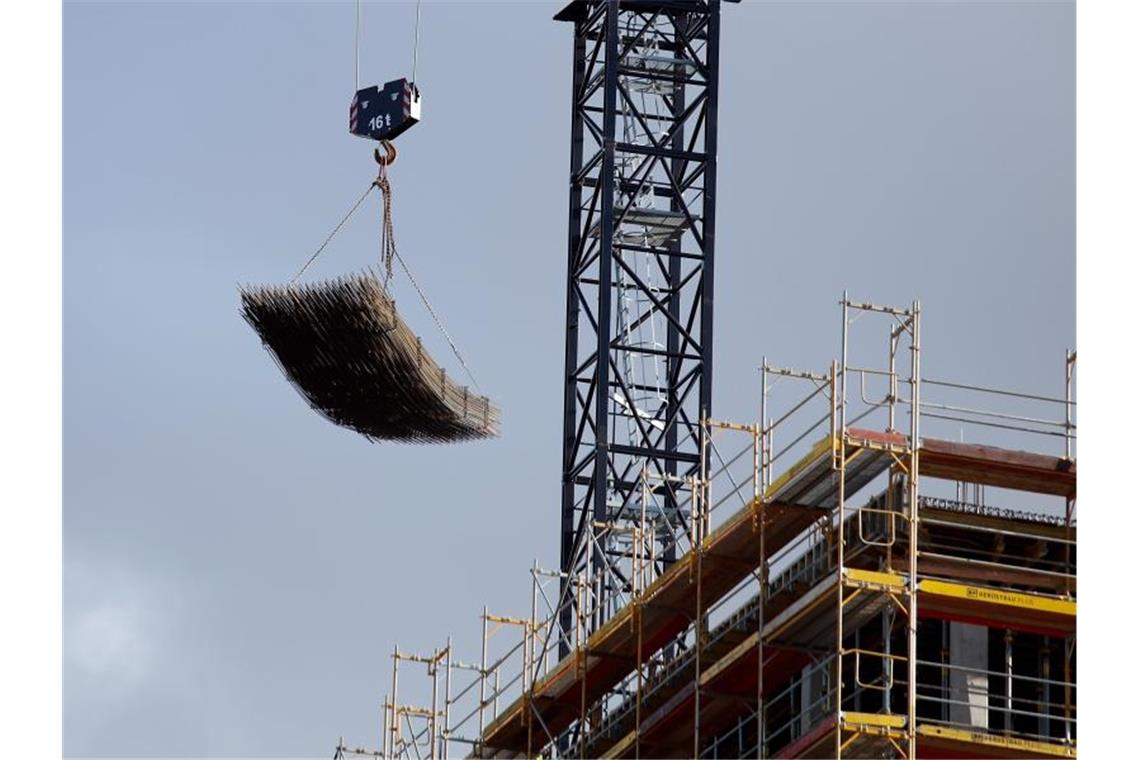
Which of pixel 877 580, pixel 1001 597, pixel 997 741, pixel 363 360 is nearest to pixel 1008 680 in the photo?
pixel 1001 597

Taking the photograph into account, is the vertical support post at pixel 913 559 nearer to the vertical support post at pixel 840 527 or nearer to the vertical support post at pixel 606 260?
the vertical support post at pixel 840 527

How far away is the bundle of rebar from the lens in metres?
50.2

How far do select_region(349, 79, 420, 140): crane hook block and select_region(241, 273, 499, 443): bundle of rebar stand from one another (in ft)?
6.76

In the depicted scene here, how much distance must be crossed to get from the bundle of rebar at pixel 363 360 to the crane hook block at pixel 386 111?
2.06 meters

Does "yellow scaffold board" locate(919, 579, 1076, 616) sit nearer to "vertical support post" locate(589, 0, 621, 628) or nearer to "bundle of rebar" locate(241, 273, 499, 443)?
"bundle of rebar" locate(241, 273, 499, 443)

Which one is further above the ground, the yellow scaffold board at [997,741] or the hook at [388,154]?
the hook at [388,154]

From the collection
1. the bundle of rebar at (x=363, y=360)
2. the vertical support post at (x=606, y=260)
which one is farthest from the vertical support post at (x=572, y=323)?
the bundle of rebar at (x=363, y=360)

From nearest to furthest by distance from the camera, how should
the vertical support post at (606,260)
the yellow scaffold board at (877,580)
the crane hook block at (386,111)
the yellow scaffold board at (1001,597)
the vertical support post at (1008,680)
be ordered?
the yellow scaffold board at (877,580) < the yellow scaffold board at (1001,597) < the vertical support post at (1008,680) < the crane hook block at (386,111) < the vertical support post at (606,260)

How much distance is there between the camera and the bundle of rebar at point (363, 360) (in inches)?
1975
